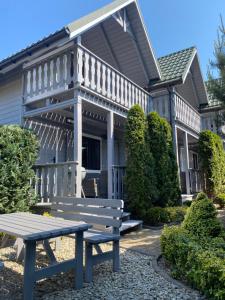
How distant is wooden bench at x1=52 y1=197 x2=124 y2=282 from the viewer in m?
3.88

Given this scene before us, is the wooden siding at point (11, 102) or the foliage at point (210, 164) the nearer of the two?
the wooden siding at point (11, 102)

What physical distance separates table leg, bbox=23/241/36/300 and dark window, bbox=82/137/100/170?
861cm

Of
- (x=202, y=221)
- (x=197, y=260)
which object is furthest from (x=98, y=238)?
(x=202, y=221)

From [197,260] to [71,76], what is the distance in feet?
19.1

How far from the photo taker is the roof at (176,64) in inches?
490

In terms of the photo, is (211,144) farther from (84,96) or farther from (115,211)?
(115,211)

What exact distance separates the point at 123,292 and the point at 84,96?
5246 mm

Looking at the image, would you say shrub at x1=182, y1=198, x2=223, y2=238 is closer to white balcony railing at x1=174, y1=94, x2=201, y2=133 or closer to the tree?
the tree

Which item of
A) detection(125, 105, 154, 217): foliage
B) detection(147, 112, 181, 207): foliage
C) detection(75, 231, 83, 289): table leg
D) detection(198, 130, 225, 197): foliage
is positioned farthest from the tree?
detection(75, 231, 83, 289): table leg

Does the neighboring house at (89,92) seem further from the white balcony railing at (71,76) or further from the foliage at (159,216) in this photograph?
the foliage at (159,216)

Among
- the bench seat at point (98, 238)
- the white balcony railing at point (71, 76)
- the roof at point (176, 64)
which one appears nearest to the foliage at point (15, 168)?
the white balcony railing at point (71, 76)

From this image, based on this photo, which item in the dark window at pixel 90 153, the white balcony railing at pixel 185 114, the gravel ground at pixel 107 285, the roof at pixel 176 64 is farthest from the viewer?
the roof at pixel 176 64

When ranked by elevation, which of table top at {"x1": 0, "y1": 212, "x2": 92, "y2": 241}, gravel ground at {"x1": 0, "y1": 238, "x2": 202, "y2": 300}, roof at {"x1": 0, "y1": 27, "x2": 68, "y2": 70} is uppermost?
roof at {"x1": 0, "y1": 27, "x2": 68, "y2": 70}

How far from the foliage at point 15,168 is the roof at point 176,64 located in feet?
25.2
